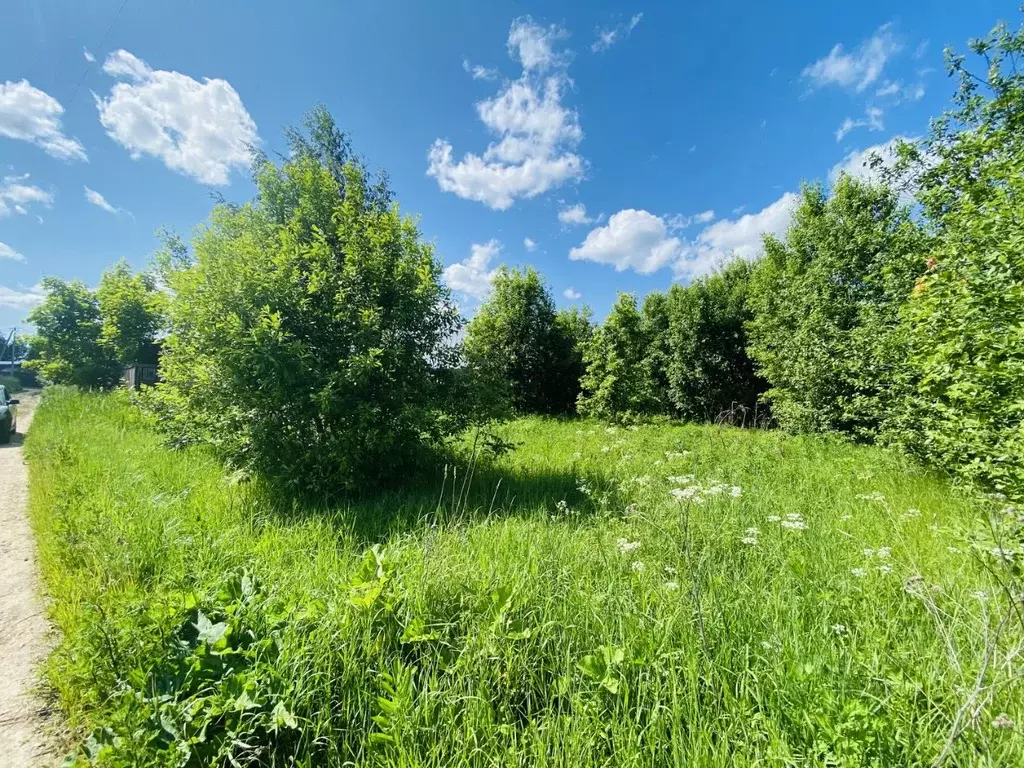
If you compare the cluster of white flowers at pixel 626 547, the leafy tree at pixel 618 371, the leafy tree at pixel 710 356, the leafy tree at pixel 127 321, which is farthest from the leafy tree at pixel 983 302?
the leafy tree at pixel 127 321

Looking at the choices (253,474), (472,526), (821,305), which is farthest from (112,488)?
(821,305)

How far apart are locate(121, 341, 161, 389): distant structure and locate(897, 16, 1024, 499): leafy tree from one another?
1844 cm

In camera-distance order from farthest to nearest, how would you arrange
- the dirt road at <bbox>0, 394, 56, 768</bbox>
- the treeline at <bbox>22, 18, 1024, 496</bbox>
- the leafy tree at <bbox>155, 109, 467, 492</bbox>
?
the leafy tree at <bbox>155, 109, 467, 492</bbox> → the treeline at <bbox>22, 18, 1024, 496</bbox> → the dirt road at <bbox>0, 394, 56, 768</bbox>

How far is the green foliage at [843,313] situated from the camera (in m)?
6.61

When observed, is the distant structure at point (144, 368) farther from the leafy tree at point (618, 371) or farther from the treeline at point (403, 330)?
the leafy tree at point (618, 371)

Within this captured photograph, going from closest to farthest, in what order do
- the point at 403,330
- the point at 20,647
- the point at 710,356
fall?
the point at 20,647, the point at 403,330, the point at 710,356

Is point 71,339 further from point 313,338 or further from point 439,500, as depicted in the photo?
point 439,500

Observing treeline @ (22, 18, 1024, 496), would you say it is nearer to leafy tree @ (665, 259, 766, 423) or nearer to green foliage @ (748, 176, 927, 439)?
green foliage @ (748, 176, 927, 439)

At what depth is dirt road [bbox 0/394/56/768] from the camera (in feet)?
5.63

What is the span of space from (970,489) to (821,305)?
23.1 ft

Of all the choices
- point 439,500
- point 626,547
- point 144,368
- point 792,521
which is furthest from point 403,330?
point 144,368

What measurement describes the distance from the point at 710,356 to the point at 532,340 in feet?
22.3

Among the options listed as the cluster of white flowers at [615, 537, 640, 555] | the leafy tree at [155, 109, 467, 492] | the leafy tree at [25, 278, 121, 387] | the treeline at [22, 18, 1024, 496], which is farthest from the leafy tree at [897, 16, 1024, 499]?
the leafy tree at [25, 278, 121, 387]

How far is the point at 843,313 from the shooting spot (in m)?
8.74
